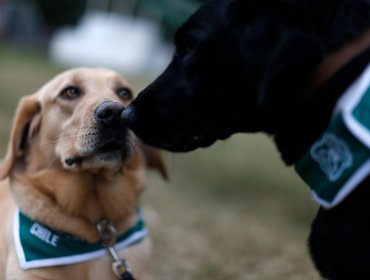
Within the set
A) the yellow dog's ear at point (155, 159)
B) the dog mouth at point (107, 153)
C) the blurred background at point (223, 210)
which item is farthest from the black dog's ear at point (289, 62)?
the blurred background at point (223, 210)

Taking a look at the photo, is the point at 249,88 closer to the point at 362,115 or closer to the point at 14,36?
the point at 362,115

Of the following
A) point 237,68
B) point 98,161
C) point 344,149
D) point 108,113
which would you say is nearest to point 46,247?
point 98,161

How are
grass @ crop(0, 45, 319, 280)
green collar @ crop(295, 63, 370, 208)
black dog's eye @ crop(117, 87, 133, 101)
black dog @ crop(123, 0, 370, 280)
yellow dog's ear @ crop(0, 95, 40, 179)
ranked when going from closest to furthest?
green collar @ crop(295, 63, 370, 208) < black dog @ crop(123, 0, 370, 280) < yellow dog's ear @ crop(0, 95, 40, 179) < black dog's eye @ crop(117, 87, 133, 101) < grass @ crop(0, 45, 319, 280)

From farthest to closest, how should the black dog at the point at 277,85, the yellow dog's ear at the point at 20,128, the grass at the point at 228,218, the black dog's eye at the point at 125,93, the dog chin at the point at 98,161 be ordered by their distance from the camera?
the grass at the point at 228,218, the black dog's eye at the point at 125,93, the yellow dog's ear at the point at 20,128, the dog chin at the point at 98,161, the black dog at the point at 277,85

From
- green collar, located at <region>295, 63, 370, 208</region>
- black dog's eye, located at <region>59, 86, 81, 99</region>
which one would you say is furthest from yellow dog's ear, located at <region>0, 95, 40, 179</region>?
green collar, located at <region>295, 63, 370, 208</region>

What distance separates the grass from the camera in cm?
391

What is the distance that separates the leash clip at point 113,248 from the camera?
9.60ft

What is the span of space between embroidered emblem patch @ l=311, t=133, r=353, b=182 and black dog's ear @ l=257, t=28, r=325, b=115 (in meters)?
0.22

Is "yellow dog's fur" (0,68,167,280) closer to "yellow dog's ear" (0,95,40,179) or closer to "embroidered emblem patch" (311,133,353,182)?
"yellow dog's ear" (0,95,40,179)

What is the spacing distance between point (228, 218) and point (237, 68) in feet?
9.68

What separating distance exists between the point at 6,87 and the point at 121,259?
8.84 meters

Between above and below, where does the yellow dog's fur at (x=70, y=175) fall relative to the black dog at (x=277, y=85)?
below

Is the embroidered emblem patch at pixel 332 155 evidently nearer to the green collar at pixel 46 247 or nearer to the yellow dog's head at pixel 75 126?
the yellow dog's head at pixel 75 126

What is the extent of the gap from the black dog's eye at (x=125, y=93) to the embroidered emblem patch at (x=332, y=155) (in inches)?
57.1
